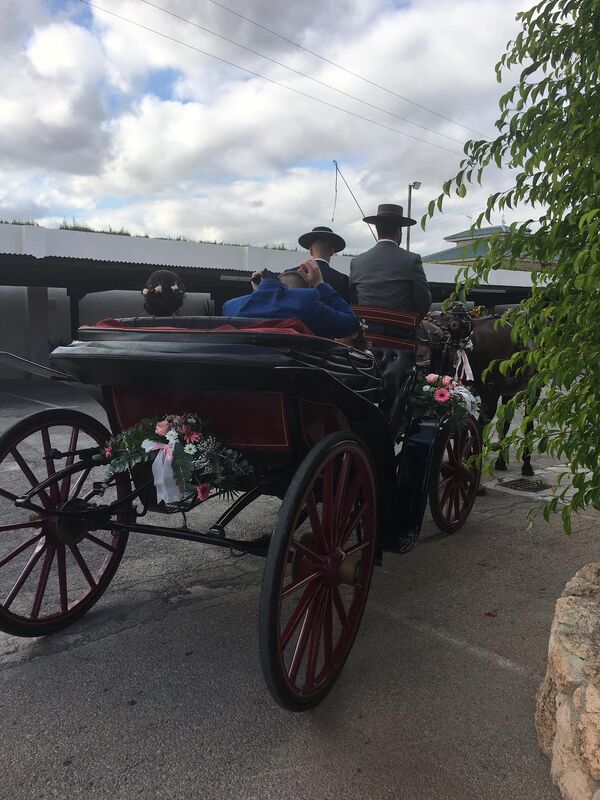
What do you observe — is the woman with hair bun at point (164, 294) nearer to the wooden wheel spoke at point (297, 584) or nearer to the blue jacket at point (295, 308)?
the blue jacket at point (295, 308)

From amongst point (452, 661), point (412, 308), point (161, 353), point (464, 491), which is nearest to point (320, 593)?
point (452, 661)

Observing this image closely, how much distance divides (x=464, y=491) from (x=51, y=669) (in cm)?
290

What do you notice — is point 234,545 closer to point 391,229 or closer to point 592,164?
point 592,164

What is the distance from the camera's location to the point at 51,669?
2.63 meters

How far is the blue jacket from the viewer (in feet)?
9.62

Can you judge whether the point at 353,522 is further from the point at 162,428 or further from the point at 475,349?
the point at 475,349

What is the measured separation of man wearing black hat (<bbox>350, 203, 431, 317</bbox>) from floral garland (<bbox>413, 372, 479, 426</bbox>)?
66cm

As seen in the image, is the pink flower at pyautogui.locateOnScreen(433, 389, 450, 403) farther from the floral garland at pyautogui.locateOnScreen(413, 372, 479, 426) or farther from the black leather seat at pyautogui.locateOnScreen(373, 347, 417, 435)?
the black leather seat at pyautogui.locateOnScreen(373, 347, 417, 435)

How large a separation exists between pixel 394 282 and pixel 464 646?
248 centimetres

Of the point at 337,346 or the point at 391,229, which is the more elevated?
the point at 391,229

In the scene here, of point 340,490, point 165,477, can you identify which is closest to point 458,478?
point 340,490

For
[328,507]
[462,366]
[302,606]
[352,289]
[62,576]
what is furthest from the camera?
[462,366]

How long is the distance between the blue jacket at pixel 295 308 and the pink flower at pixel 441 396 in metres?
1.06

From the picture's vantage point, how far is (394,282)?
4430 mm
